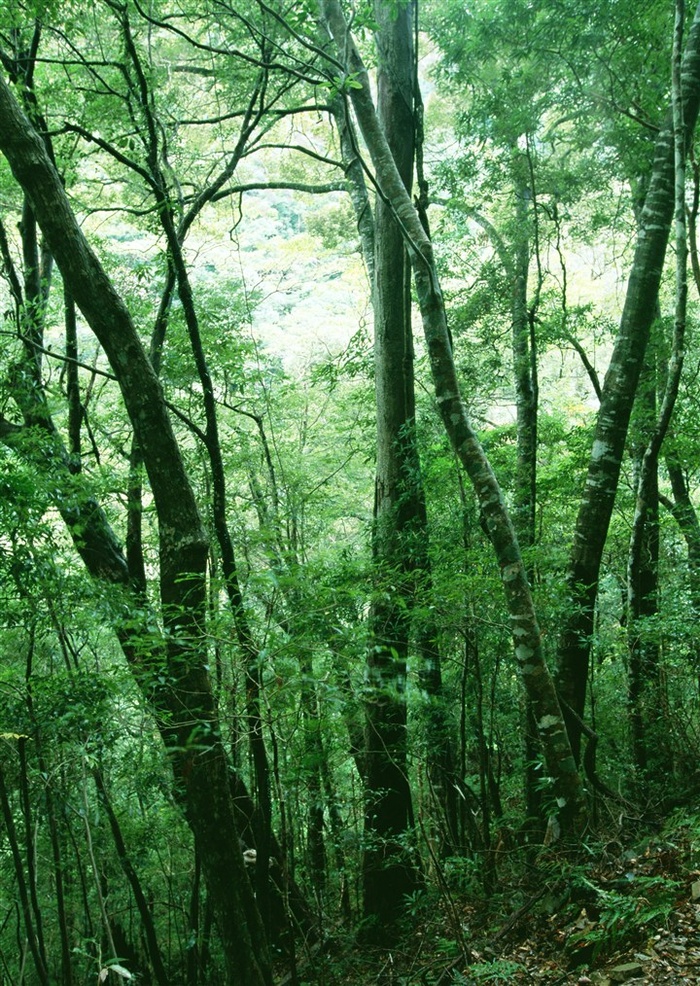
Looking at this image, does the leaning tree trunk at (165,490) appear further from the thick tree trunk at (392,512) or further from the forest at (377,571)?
the thick tree trunk at (392,512)

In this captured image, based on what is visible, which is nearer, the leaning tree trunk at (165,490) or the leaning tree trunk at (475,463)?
the leaning tree trunk at (165,490)

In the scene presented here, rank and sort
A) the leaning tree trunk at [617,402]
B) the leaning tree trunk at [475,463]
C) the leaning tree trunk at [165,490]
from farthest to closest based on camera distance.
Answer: the leaning tree trunk at [617,402] < the leaning tree trunk at [475,463] < the leaning tree trunk at [165,490]

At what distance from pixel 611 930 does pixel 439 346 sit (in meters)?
4.16

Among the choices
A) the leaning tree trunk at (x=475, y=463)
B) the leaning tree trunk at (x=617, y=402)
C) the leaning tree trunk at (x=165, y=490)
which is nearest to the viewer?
the leaning tree trunk at (x=165, y=490)

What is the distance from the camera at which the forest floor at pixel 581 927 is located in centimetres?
385

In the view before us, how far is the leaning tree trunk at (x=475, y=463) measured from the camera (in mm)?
5078

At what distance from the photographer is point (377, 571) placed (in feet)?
20.7

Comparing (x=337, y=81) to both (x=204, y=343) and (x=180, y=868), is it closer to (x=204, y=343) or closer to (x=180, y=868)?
(x=204, y=343)

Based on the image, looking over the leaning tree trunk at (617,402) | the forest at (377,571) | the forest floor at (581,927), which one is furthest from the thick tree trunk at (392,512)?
the leaning tree trunk at (617,402)

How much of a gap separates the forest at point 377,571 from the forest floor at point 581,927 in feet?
0.10

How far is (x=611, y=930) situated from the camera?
419 centimetres

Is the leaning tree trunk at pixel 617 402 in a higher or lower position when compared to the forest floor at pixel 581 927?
higher

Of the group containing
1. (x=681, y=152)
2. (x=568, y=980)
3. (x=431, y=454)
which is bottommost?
(x=568, y=980)

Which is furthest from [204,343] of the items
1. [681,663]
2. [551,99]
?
[681,663]
